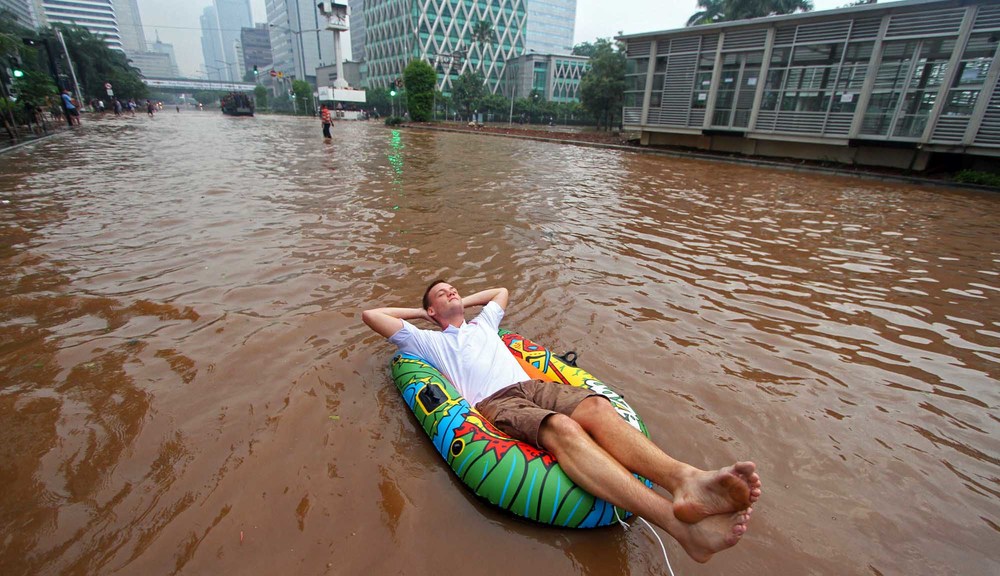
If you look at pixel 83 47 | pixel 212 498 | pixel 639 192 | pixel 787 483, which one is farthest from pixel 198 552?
pixel 83 47

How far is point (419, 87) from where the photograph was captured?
147ft

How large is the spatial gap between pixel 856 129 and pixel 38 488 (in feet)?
77.6

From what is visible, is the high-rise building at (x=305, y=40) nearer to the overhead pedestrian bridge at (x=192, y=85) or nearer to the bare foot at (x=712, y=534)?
the overhead pedestrian bridge at (x=192, y=85)

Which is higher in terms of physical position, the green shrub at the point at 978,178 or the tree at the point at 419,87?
the tree at the point at 419,87

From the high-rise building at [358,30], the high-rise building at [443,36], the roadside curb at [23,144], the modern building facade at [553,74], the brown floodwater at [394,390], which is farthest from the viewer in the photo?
the high-rise building at [358,30]

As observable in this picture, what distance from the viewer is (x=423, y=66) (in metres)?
44.4

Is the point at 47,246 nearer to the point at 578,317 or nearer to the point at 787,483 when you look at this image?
the point at 578,317

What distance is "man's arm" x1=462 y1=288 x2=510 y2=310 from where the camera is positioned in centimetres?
430

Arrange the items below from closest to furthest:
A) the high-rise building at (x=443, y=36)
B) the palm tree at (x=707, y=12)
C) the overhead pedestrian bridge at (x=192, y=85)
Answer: the palm tree at (x=707, y=12) < the high-rise building at (x=443, y=36) < the overhead pedestrian bridge at (x=192, y=85)

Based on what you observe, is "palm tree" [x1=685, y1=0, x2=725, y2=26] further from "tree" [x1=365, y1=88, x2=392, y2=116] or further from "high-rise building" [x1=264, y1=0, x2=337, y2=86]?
"high-rise building" [x1=264, y1=0, x2=337, y2=86]

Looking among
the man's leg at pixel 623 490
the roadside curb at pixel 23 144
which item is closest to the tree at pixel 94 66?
the roadside curb at pixel 23 144

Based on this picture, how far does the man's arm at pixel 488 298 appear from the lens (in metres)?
4.30

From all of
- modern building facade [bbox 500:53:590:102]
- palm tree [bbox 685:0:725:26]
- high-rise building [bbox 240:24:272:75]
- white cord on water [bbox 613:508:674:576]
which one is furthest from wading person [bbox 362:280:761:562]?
high-rise building [bbox 240:24:272:75]

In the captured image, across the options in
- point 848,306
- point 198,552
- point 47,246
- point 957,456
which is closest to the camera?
point 198,552
